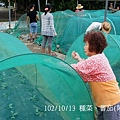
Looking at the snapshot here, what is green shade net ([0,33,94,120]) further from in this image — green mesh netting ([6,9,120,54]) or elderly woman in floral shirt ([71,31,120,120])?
green mesh netting ([6,9,120,54])

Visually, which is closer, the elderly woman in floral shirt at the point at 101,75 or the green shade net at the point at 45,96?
the elderly woman in floral shirt at the point at 101,75

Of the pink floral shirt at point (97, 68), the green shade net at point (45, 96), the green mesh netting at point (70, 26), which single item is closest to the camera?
the pink floral shirt at point (97, 68)

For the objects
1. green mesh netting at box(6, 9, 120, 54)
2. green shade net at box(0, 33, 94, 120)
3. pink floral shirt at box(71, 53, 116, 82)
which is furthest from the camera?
green mesh netting at box(6, 9, 120, 54)

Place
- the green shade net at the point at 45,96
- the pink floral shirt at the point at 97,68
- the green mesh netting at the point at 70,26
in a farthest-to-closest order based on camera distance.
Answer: the green mesh netting at the point at 70,26 < the green shade net at the point at 45,96 < the pink floral shirt at the point at 97,68

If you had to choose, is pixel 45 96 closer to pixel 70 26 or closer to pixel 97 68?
pixel 97 68

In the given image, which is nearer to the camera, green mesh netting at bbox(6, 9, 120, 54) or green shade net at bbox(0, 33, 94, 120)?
green shade net at bbox(0, 33, 94, 120)

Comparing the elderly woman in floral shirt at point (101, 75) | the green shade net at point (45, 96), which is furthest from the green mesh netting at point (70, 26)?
the elderly woman in floral shirt at point (101, 75)

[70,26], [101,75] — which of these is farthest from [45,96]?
[70,26]

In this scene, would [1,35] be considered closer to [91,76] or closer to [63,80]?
[63,80]

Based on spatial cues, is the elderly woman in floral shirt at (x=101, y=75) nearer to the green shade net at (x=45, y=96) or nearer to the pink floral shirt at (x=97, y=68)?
the pink floral shirt at (x=97, y=68)

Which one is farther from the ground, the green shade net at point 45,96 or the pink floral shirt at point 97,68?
the pink floral shirt at point 97,68

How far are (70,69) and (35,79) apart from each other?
47cm

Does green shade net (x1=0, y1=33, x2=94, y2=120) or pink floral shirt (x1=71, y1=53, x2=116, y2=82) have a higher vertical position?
pink floral shirt (x1=71, y1=53, x2=116, y2=82)

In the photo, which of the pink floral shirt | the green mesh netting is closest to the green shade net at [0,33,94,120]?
the pink floral shirt
